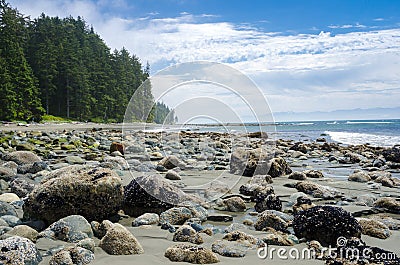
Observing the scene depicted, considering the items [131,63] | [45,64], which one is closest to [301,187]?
[45,64]

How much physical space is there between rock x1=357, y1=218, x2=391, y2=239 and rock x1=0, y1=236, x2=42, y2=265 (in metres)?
3.18

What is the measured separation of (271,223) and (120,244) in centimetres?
173

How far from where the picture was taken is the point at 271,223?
4102mm

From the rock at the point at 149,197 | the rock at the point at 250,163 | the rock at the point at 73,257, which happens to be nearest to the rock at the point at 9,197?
the rock at the point at 149,197

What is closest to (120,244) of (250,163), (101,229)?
(101,229)

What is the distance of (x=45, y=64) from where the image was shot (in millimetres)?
47312

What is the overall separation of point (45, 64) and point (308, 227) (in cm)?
4937

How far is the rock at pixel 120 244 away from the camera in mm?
3209

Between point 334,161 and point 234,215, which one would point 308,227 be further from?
point 334,161

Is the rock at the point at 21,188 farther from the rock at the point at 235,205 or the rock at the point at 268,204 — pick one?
the rock at the point at 268,204

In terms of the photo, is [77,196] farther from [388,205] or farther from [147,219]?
[388,205]

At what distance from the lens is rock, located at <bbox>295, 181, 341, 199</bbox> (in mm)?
5926

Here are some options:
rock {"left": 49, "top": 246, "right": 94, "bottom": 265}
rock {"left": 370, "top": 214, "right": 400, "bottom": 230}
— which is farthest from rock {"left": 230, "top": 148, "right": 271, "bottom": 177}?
rock {"left": 49, "top": 246, "right": 94, "bottom": 265}

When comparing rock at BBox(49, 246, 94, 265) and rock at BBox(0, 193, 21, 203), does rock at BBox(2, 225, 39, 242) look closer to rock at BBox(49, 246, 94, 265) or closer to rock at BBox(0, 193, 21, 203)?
rock at BBox(49, 246, 94, 265)
